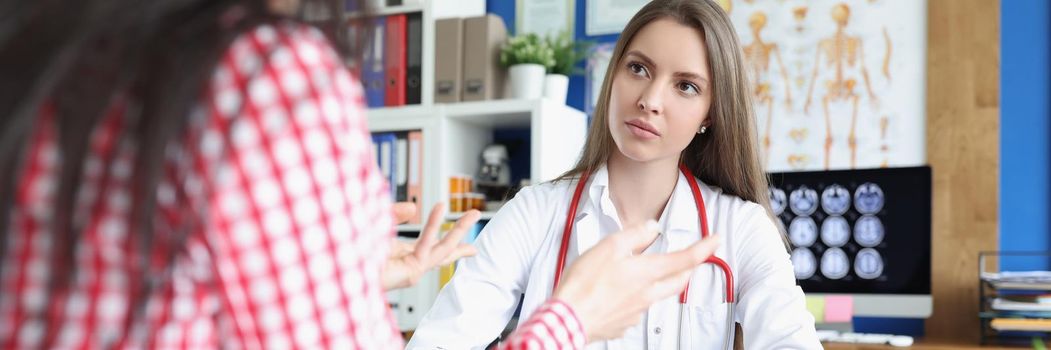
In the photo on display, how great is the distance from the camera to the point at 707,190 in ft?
5.25

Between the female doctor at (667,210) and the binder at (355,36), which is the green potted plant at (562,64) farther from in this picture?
the binder at (355,36)

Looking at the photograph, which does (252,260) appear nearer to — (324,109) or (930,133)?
(324,109)

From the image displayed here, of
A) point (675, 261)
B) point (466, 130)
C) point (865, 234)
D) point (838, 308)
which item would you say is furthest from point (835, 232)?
point (675, 261)

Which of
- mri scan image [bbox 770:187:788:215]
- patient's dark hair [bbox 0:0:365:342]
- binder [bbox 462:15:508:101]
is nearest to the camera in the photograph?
patient's dark hair [bbox 0:0:365:342]

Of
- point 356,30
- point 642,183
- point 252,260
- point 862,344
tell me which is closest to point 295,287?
point 252,260

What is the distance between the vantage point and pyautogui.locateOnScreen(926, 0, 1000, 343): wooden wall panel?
108 inches

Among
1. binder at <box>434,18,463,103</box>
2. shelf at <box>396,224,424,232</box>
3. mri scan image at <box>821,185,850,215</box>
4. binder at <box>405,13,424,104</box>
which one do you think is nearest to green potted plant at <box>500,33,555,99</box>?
binder at <box>434,18,463,103</box>

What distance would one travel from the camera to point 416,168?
304cm

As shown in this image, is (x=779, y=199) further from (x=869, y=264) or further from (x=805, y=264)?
(x=869, y=264)

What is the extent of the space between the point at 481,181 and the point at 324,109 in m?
2.62

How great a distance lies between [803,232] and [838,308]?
229 mm

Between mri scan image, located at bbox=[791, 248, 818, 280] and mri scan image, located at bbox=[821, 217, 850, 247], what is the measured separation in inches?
2.3

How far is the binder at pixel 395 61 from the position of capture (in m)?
3.09

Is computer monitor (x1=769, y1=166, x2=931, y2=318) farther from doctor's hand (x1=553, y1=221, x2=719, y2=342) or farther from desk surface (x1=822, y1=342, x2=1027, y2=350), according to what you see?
doctor's hand (x1=553, y1=221, x2=719, y2=342)
